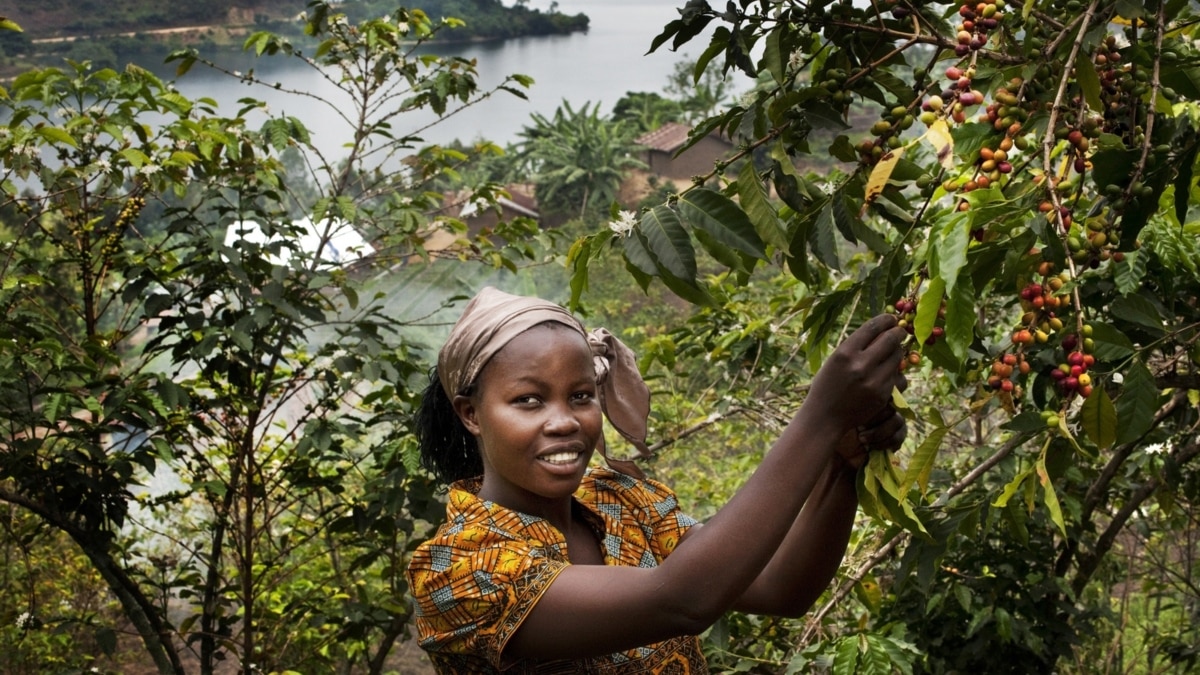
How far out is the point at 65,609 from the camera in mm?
4523

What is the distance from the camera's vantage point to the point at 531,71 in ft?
30.7

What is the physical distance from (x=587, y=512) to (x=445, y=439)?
0.71ft

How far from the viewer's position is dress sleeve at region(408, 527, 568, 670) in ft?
3.79

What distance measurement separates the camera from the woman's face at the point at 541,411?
1.23 m

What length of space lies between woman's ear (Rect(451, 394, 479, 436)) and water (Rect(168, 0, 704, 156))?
5950mm

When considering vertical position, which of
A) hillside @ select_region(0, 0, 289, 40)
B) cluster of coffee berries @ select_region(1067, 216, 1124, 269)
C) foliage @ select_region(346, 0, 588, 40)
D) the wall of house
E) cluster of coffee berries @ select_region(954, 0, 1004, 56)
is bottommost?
cluster of coffee berries @ select_region(1067, 216, 1124, 269)

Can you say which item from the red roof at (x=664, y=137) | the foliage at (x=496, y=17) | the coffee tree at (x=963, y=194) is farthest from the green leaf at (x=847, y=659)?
the red roof at (x=664, y=137)

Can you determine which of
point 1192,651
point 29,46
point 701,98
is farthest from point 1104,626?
point 701,98

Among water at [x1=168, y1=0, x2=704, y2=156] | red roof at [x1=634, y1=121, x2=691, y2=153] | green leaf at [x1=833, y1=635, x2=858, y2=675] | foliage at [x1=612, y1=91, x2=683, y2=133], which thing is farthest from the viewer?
foliage at [x1=612, y1=91, x2=683, y2=133]

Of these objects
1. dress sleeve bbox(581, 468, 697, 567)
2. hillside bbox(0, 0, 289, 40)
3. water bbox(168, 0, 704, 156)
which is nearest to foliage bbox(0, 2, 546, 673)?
dress sleeve bbox(581, 468, 697, 567)

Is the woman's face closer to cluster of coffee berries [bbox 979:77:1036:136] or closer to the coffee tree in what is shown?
the coffee tree

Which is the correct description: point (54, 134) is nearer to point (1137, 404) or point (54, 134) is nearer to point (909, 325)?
point (909, 325)

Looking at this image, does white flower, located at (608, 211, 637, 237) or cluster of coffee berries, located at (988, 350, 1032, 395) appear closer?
cluster of coffee berries, located at (988, 350, 1032, 395)

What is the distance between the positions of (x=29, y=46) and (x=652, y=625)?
5.39 meters
